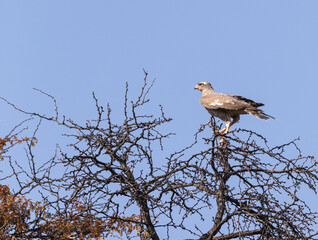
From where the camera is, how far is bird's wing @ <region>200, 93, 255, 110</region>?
10657mm

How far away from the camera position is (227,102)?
10.8m

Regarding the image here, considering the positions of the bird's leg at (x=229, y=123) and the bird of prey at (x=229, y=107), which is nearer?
the bird of prey at (x=229, y=107)

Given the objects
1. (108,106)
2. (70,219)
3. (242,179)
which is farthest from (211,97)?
(70,219)

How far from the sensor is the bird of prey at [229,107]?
10.6 metres

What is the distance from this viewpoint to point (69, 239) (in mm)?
7637

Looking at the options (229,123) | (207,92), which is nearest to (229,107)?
(229,123)

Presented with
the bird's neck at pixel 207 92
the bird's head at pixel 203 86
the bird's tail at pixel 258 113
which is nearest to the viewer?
the bird's tail at pixel 258 113

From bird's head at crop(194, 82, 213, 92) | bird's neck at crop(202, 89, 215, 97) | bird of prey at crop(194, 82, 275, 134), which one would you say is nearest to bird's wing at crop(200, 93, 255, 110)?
bird of prey at crop(194, 82, 275, 134)

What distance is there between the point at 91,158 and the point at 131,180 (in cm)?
75

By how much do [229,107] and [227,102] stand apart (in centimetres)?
16

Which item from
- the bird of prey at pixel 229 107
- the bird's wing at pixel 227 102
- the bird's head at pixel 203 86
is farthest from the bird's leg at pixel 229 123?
the bird's head at pixel 203 86

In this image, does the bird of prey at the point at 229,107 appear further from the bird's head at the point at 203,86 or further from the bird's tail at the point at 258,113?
the bird's head at the point at 203,86

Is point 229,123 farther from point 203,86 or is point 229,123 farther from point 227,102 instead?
point 203,86

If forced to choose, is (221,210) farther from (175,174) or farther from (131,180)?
(131,180)
